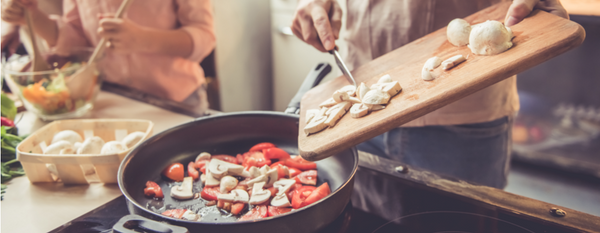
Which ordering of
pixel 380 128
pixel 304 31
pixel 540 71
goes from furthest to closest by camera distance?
pixel 540 71, pixel 304 31, pixel 380 128

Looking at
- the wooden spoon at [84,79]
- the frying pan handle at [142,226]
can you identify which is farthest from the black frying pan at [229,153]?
the wooden spoon at [84,79]

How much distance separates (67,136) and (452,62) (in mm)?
856

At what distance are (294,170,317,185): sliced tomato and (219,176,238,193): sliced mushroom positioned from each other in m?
0.13

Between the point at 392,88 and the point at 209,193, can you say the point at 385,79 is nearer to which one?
the point at 392,88

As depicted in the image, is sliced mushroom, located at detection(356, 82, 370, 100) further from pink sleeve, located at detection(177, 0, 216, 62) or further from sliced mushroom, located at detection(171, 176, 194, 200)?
pink sleeve, located at detection(177, 0, 216, 62)

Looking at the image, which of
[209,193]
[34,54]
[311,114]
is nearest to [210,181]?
[209,193]

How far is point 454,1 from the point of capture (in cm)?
89

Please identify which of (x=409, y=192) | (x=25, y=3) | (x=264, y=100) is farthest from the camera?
(x=264, y=100)

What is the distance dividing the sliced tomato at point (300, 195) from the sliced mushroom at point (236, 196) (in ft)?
0.28

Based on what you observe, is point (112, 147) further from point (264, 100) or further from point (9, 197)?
point (264, 100)

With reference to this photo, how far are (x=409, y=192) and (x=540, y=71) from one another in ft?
5.16

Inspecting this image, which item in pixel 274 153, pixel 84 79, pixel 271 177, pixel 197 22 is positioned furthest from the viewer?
pixel 197 22

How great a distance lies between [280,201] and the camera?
658 mm

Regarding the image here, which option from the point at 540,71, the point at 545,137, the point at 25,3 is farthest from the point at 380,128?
the point at 545,137
